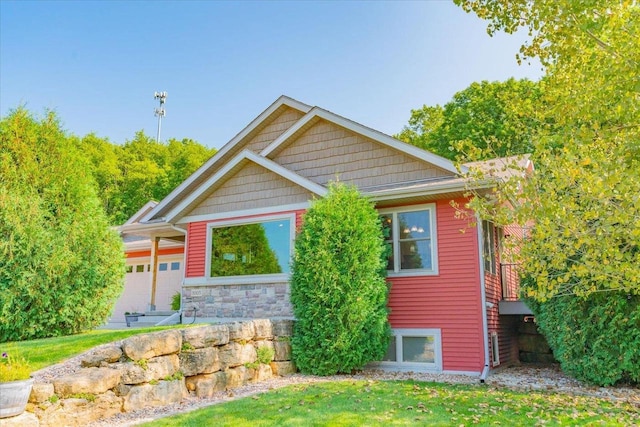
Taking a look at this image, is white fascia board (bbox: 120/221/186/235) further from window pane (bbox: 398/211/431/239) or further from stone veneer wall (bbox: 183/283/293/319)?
window pane (bbox: 398/211/431/239)

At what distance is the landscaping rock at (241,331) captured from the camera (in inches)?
309

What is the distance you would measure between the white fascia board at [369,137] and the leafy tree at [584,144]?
123 inches

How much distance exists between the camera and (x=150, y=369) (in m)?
6.46

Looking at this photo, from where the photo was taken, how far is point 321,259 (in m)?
8.91

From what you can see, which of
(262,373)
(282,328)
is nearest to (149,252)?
(282,328)

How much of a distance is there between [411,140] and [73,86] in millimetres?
19207

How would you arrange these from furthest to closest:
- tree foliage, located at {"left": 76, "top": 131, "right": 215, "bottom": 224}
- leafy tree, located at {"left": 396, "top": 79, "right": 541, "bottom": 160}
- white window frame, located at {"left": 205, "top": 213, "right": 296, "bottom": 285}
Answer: tree foliage, located at {"left": 76, "top": 131, "right": 215, "bottom": 224}
leafy tree, located at {"left": 396, "top": 79, "right": 541, "bottom": 160}
white window frame, located at {"left": 205, "top": 213, "right": 296, "bottom": 285}

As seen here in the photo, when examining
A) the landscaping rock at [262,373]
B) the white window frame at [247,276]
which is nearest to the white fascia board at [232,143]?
the white window frame at [247,276]

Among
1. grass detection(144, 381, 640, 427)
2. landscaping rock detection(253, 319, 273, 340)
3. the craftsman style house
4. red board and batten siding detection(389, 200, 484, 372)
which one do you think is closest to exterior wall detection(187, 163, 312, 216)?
the craftsman style house

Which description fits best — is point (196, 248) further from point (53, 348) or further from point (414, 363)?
point (414, 363)

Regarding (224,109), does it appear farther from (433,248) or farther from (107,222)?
(433,248)

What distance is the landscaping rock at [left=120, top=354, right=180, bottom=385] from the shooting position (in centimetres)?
618

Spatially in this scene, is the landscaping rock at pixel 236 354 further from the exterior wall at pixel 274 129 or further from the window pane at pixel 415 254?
the exterior wall at pixel 274 129

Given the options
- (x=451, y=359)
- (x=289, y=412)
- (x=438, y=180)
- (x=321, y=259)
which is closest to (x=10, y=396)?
(x=289, y=412)
